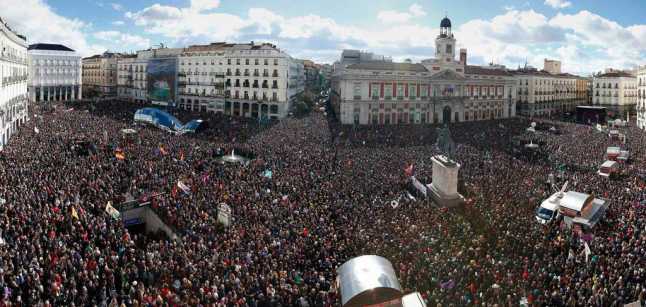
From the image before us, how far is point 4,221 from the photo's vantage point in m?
21.9

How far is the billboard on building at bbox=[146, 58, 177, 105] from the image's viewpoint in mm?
83625

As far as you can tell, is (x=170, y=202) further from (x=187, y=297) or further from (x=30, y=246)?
(x=187, y=297)

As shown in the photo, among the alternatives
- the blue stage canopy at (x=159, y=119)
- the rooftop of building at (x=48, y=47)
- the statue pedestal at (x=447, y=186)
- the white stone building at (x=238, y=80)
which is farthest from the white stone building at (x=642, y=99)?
the rooftop of building at (x=48, y=47)

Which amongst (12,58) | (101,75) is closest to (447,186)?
(12,58)

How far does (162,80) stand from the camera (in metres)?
84.0

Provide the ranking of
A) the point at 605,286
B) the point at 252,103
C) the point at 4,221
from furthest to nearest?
the point at 252,103, the point at 4,221, the point at 605,286

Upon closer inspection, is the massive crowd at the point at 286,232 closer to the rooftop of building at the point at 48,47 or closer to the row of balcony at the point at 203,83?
the row of balcony at the point at 203,83

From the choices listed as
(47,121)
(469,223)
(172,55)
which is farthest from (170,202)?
(172,55)

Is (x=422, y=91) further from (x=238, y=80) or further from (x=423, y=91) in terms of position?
(x=238, y=80)

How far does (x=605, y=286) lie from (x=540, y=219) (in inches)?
372

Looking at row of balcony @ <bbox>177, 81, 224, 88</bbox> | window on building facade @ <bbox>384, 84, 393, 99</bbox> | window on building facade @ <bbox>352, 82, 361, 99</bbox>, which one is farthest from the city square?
row of balcony @ <bbox>177, 81, 224, 88</bbox>

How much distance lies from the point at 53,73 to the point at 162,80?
27.8 metres

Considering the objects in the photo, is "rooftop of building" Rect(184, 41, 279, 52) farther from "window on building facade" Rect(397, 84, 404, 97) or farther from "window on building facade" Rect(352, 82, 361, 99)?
"window on building facade" Rect(397, 84, 404, 97)

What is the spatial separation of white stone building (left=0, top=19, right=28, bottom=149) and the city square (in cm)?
35
